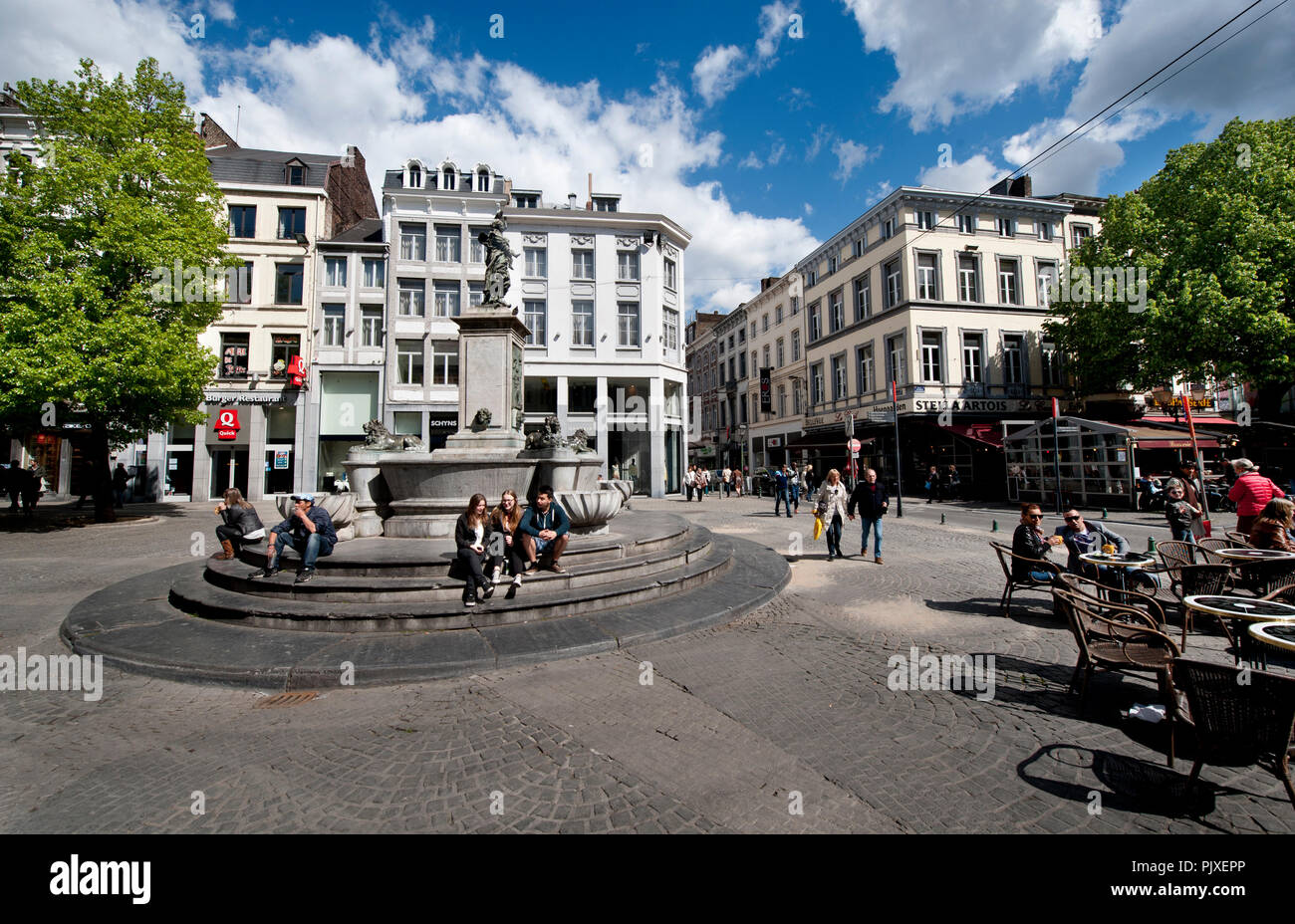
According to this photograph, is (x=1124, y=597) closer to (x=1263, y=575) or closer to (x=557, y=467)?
(x=1263, y=575)

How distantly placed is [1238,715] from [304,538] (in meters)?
8.34

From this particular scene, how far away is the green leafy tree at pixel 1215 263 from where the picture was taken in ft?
62.6

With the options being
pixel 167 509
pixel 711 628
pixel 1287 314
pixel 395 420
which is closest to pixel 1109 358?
pixel 1287 314

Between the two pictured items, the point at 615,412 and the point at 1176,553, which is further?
the point at 615,412

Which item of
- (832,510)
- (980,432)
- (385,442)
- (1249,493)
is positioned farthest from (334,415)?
(980,432)

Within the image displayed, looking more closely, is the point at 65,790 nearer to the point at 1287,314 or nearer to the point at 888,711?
the point at 888,711

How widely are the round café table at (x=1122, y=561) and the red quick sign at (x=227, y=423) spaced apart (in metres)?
33.3

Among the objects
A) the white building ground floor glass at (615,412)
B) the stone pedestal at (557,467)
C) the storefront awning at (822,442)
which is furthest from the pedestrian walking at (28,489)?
the storefront awning at (822,442)

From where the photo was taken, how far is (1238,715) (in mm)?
2576

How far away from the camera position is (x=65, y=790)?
9.67ft

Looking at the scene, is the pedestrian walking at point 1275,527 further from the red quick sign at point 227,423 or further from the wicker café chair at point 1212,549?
the red quick sign at point 227,423

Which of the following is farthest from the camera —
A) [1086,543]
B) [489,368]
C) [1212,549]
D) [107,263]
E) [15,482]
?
[15,482]

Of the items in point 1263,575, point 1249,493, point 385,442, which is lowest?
point 1263,575
